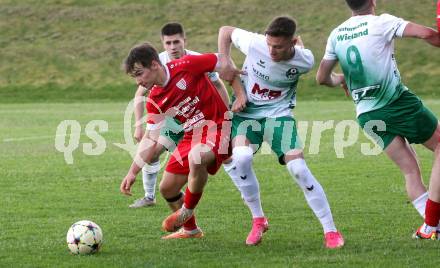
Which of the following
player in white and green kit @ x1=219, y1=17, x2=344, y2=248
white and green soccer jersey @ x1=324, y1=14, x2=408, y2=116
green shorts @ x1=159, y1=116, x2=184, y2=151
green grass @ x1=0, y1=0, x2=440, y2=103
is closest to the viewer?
white and green soccer jersey @ x1=324, y1=14, x2=408, y2=116

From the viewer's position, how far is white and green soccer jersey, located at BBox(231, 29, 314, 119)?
8.46m

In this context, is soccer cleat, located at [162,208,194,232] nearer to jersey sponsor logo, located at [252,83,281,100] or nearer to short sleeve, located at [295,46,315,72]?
jersey sponsor logo, located at [252,83,281,100]

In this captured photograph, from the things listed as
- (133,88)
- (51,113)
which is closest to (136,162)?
(51,113)

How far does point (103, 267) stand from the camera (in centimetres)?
737

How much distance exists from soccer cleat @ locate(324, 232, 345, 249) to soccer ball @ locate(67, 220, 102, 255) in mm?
2061

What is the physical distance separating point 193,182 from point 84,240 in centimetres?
130

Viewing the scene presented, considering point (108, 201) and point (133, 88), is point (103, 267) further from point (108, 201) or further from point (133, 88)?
point (133, 88)

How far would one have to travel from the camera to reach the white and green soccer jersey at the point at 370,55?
808 cm

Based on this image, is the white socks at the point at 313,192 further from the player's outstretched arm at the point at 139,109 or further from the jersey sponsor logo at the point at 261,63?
the player's outstretched arm at the point at 139,109

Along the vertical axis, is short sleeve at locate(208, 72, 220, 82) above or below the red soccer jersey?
below

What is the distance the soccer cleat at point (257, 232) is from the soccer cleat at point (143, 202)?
285 cm

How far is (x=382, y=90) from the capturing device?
27.1ft

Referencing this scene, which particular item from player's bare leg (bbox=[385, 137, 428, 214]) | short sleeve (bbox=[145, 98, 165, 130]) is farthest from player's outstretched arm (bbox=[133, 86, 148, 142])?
player's bare leg (bbox=[385, 137, 428, 214])

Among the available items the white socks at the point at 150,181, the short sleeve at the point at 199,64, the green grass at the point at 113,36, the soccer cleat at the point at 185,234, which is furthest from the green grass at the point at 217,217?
the green grass at the point at 113,36
